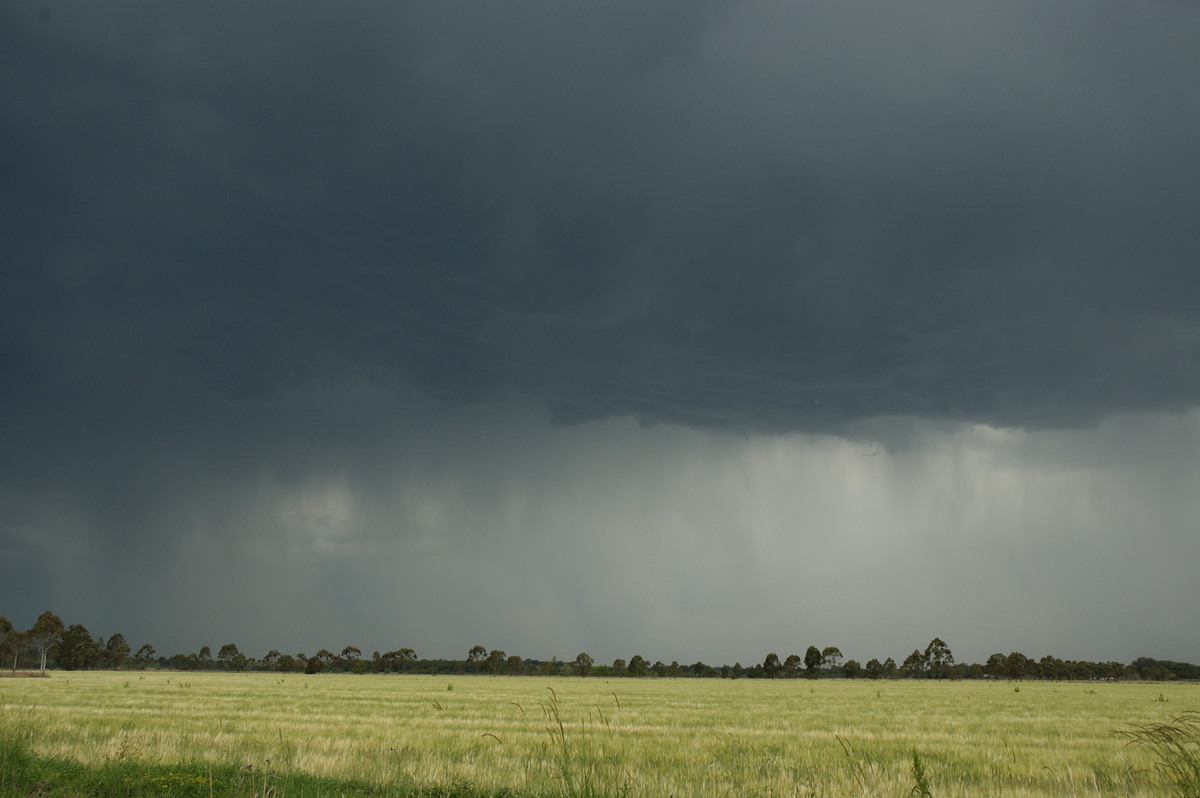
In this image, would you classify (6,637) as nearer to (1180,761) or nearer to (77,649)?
(77,649)

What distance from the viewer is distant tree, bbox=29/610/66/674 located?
Answer: 127500 millimetres

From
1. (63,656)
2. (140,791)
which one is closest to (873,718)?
(140,791)

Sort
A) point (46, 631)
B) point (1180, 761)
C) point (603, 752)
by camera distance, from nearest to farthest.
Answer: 1. point (1180, 761)
2. point (603, 752)
3. point (46, 631)

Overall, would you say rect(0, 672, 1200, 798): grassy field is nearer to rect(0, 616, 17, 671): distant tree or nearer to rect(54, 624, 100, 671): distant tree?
rect(0, 616, 17, 671): distant tree

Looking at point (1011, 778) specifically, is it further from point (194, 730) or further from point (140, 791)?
point (194, 730)

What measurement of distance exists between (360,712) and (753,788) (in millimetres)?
20405

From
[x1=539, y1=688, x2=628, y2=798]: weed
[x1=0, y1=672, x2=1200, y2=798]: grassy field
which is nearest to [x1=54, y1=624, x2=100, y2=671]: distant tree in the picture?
[x1=0, y1=672, x2=1200, y2=798]: grassy field

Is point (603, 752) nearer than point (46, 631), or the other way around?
point (603, 752)

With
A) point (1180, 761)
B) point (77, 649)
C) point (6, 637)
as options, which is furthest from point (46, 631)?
point (1180, 761)

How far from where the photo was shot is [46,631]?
420ft

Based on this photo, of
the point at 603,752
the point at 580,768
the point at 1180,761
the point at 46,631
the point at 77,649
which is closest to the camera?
the point at 1180,761

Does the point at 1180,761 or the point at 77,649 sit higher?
the point at 1180,761

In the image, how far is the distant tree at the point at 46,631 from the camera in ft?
418

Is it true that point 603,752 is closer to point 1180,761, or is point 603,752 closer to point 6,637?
point 1180,761
